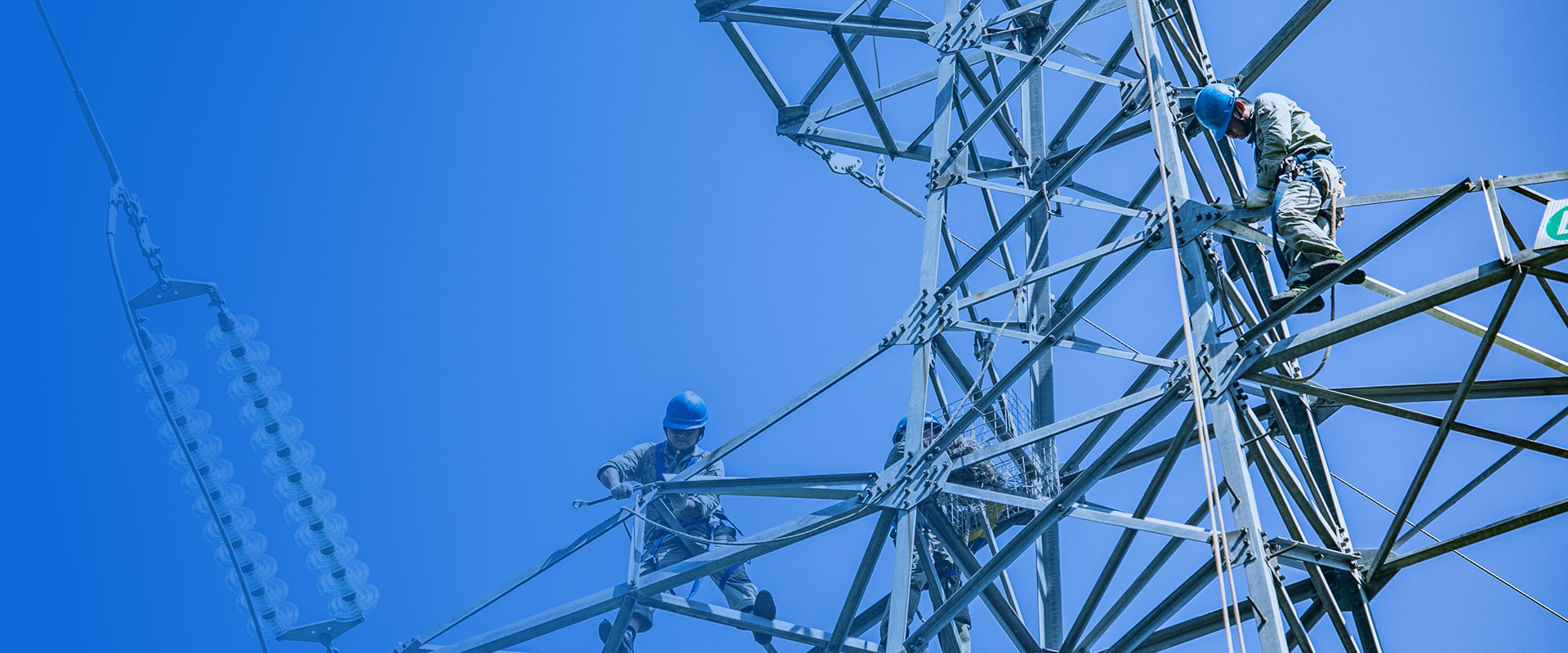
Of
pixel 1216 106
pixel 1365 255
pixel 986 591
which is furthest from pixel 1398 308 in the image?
pixel 986 591

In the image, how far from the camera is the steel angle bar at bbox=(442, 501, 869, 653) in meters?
11.4

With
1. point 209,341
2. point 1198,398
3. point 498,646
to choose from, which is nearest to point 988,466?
point 1198,398

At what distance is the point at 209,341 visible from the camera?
16.6 metres

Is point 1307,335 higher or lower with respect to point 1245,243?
lower

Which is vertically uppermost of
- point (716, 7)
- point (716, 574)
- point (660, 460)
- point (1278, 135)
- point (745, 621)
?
point (716, 7)

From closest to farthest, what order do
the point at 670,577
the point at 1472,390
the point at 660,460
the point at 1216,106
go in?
the point at 1472,390 → the point at 1216,106 → the point at 670,577 → the point at 660,460

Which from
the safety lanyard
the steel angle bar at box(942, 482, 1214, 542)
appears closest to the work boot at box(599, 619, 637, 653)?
the safety lanyard

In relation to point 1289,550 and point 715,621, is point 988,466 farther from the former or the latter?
Answer: point 1289,550

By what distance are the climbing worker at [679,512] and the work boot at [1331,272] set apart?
5.61 metres

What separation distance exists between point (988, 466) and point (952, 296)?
5.19ft

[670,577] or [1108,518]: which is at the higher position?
[670,577]

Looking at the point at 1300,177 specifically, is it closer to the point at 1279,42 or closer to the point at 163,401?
the point at 1279,42

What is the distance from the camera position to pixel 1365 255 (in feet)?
27.7

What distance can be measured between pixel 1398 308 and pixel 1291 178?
170 centimetres
